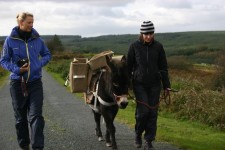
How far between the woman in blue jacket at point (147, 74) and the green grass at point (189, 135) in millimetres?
1128

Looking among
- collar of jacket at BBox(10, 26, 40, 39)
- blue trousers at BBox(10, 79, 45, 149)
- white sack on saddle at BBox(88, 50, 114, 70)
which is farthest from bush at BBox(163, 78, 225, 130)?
collar of jacket at BBox(10, 26, 40, 39)

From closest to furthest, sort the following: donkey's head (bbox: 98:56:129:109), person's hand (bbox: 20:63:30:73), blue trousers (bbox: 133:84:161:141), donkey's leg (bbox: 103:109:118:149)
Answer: person's hand (bbox: 20:63:30:73) < donkey's head (bbox: 98:56:129:109) < blue trousers (bbox: 133:84:161:141) < donkey's leg (bbox: 103:109:118:149)

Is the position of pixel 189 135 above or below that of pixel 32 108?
below

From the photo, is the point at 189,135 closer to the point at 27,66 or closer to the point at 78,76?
the point at 78,76

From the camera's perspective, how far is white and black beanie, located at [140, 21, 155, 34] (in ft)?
26.1

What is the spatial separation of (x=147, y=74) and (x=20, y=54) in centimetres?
235

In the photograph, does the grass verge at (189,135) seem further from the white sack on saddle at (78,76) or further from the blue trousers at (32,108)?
the blue trousers at (32,108)

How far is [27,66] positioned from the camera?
7105 mm

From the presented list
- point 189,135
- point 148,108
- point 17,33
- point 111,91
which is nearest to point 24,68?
point 17,33

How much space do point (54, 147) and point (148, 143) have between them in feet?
6.65

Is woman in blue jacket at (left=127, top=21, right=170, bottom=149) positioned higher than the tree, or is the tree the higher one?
woman in blue jacket at (left=127, top=21, right=170, bottom=149)

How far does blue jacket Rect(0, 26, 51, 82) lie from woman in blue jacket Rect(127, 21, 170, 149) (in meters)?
1.82

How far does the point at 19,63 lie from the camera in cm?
715

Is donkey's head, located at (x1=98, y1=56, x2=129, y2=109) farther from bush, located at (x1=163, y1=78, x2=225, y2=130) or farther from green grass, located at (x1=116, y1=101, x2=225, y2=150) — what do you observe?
bush, located at (x1=163, y1=78, x2=225, y2=130)
